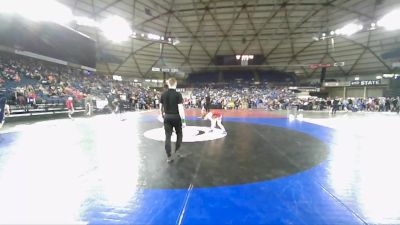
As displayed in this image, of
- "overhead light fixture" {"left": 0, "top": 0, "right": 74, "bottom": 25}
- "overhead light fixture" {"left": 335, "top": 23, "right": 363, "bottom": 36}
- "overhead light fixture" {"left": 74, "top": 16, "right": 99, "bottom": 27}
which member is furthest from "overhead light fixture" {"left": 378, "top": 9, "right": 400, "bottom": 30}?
"overhead light fixture" {"left": 0, "top": 0, "right": 74, "bottom": 25}

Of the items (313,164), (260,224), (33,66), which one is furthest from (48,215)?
(33,66)

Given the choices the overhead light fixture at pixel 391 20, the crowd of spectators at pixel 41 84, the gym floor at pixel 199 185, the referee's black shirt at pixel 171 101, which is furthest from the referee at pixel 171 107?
the overhead light fixture at pixel 391 20

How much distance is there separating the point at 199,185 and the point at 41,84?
20514mm

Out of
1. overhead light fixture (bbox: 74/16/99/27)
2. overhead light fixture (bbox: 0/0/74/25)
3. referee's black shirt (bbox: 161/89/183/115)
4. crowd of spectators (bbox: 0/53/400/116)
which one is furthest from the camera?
overhead light fixture (bbox: 74/16/99/27)

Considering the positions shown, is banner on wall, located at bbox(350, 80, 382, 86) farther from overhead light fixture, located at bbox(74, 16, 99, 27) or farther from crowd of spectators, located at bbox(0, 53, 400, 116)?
overhead light fixture, located at bbox(74, 16, 99, 27)

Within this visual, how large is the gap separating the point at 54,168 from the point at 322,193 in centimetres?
456

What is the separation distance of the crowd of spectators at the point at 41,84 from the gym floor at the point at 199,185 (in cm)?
1019

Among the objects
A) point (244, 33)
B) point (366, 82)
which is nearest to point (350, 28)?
point (244, 33)

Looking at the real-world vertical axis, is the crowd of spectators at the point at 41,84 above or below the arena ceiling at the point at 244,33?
below

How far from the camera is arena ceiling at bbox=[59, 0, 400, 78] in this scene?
80.5ft

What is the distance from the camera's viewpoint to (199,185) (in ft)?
11.3

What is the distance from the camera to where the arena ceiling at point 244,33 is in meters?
24.5

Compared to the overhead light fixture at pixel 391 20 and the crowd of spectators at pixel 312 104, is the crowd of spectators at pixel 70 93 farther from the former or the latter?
the overhead light fixture at pixel 391 20

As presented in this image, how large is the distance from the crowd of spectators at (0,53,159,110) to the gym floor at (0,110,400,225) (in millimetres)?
10195
